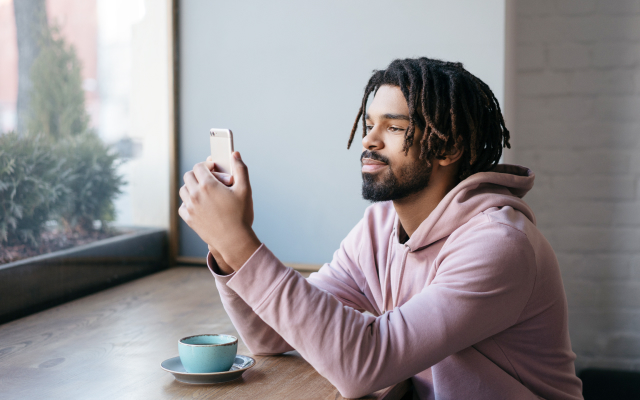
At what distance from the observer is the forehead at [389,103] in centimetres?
111

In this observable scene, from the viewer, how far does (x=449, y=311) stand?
86 centimetres

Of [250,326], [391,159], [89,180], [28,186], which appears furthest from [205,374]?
[89,180]

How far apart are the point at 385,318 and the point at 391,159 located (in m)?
0.34

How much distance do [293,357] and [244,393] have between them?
21 centimetres

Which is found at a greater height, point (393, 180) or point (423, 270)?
point (393, 180)

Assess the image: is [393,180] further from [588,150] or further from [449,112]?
[588,150]

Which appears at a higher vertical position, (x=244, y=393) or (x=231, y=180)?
(x=231, y=180)

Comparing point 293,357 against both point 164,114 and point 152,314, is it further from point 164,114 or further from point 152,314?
point 164,114

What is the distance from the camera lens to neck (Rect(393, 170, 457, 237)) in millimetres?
1146

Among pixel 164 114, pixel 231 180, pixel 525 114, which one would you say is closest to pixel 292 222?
pixel 164 114

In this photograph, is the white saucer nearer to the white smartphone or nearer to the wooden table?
the wooden table

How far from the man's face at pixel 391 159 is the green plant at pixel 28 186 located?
3.07 ft

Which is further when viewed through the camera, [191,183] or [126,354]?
[126,354]

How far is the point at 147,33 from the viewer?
211cm
